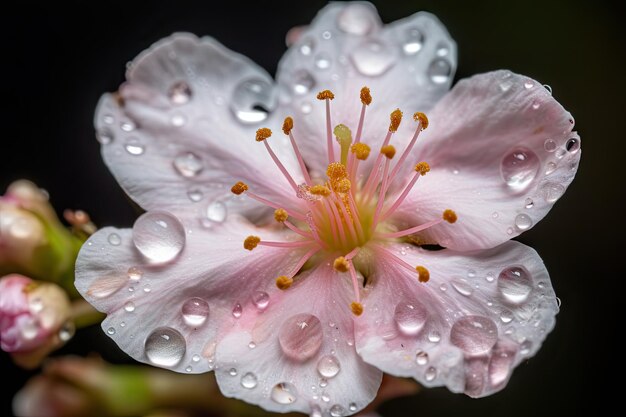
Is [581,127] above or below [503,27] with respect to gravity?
below

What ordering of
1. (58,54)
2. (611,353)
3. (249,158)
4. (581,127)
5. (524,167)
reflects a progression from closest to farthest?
(524,167), (249,158), (611,353), (581,127), (58,54)

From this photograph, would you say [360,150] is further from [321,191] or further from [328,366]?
[328,366]

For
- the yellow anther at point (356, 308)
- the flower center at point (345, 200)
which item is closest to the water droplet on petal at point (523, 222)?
the flower center at point (345, 200)

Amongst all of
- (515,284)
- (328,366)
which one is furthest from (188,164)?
(515,284)

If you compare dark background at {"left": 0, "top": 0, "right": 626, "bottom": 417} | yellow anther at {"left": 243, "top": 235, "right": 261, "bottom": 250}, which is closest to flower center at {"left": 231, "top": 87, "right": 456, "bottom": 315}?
yellow anther at {"left": 243, "top": 235, "right": 261, "bottom": 250}

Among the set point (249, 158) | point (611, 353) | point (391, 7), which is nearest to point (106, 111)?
point (249, 158)

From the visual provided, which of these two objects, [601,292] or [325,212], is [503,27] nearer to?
[601,292]

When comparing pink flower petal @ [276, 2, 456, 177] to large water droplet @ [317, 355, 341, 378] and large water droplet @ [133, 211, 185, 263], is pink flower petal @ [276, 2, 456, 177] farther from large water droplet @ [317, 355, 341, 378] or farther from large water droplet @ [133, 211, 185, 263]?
large water droplet @ [317, 355, 341, 378]
